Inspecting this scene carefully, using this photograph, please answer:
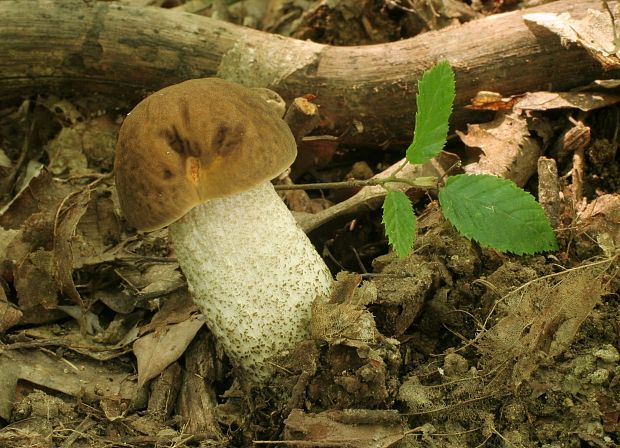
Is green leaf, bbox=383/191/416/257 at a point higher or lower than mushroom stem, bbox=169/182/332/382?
higher

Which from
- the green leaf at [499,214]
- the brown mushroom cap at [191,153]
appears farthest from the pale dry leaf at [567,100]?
the brown mushroom cap at [191,153]

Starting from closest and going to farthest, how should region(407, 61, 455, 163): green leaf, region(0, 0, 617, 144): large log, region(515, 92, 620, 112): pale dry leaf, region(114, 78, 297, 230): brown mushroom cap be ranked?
region(114, 78, 297, 230): brown mushroom cap, region(407, 61, 455, 163): green leaf, region(515, 92, 620, 112): pale dry leaf, region(0, 0, 617, 144): large log

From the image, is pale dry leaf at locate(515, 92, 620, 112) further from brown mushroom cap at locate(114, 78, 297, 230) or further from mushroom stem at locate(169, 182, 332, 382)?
brown mushroom cap at locate(114, 78, 297, 230)

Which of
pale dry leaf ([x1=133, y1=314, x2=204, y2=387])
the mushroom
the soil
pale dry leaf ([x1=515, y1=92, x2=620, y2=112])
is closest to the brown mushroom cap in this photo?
the mushroom

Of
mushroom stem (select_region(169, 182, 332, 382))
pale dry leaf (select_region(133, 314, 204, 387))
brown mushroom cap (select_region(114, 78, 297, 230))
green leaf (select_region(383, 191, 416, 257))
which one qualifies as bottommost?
pale dry leaf (select_region(133, 314, 204, 387))

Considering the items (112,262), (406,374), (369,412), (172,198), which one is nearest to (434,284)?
(406,374)

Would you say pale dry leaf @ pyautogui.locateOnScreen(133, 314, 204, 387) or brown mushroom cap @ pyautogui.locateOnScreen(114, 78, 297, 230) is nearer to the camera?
brown mushroom cap @ pyautogui.locateOnScreen(114, 78, 297, 230)

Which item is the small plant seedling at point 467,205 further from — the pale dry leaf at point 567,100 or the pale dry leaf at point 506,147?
the pale dry leaf at point 567,100
